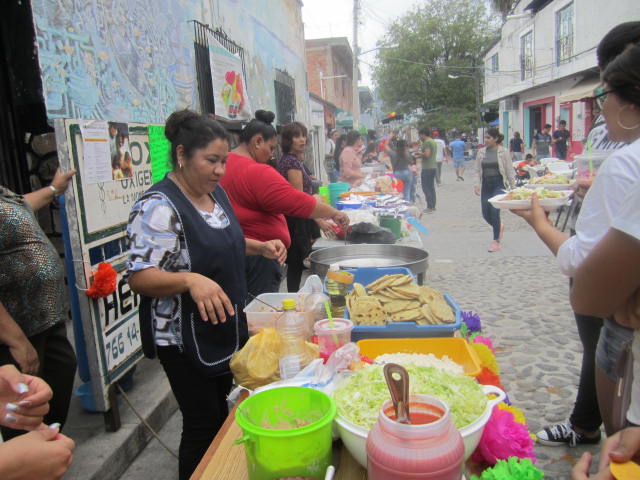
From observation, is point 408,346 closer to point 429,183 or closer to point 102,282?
point 102,282

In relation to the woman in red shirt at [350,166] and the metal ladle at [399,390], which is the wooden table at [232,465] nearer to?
the metal ladle at [399,390]

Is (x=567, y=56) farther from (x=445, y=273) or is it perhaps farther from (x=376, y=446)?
(x=376, y=446)

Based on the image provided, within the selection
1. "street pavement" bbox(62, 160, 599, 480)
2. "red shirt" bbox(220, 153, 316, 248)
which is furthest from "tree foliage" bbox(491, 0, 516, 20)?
"red shirt" bbox(220, 153, 316, 248)

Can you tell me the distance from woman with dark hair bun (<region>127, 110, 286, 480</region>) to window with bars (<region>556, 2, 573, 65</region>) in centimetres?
2384

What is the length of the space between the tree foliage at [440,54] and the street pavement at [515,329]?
38.8 meters

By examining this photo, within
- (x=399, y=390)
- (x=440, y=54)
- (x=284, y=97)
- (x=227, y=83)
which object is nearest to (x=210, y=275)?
(x=399, y=390)

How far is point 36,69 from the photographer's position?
3.62m

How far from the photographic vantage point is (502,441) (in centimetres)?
137

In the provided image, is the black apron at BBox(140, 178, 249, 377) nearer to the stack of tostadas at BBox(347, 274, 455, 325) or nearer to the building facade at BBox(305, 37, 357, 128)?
the stack of tostadas at BBox(347, 274, 455, 325)

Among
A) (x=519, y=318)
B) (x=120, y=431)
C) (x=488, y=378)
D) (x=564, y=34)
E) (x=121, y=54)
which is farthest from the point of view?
(x=564, y=34)

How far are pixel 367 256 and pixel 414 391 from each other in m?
2.63

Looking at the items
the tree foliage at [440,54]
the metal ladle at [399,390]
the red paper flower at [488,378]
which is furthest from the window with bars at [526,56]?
the metal ladle at [399,390]

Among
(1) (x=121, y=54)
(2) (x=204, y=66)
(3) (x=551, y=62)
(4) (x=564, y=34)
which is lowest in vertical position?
(1) (x=121, y=54)

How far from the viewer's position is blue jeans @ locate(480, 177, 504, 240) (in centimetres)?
824
